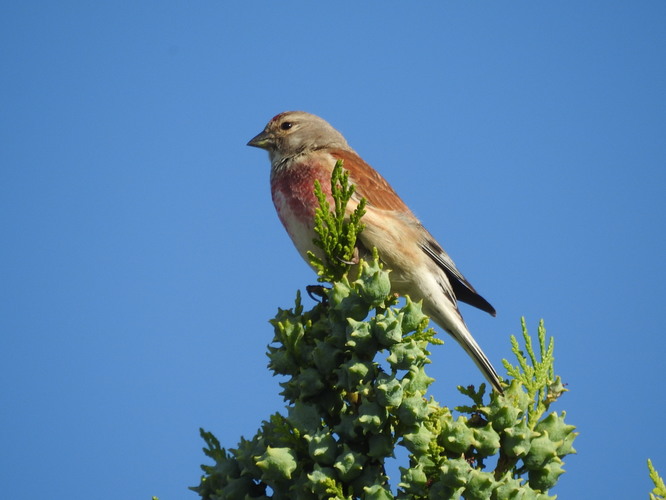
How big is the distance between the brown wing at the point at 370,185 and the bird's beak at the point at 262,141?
0.73 metres

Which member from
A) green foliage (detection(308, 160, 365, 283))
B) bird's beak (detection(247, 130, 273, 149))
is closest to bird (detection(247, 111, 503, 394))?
bird's beak (detection(247, 130, 273, 149))

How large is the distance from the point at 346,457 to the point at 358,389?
222 mm

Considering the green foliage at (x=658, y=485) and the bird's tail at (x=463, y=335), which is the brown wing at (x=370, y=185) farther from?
the green foliage at (x=658, y=485)

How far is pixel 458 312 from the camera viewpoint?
459 cm

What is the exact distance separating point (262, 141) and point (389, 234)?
5.45 feet

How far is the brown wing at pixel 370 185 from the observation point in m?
4.62

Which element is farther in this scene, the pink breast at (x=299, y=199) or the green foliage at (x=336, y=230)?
the pink breast at (x=299, y=199)

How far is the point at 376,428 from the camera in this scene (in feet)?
7.37

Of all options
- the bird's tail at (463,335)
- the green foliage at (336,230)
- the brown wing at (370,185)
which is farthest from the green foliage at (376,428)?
the brown wing at (370,185)

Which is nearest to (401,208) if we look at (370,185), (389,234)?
(370,185)

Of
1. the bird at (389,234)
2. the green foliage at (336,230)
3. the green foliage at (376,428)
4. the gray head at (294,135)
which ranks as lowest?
the green foliage at (376,428)

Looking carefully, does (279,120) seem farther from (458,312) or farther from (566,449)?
(566,449)

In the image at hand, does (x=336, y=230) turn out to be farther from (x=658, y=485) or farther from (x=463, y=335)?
(x=463, y=335)

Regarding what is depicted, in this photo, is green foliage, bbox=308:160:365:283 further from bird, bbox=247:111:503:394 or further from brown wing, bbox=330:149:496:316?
brown wing, bbox=330:149:496:316
